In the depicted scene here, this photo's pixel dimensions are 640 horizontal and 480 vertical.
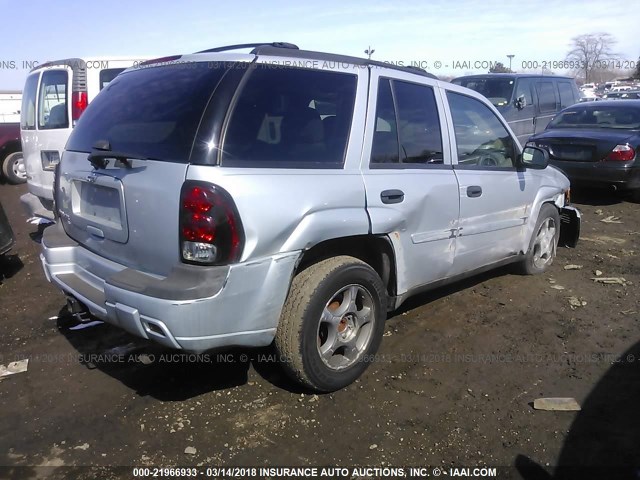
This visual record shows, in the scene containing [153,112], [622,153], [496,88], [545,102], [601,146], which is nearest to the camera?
[153,112]

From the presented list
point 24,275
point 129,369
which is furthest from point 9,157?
point 129,369

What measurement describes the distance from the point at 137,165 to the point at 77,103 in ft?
15.4

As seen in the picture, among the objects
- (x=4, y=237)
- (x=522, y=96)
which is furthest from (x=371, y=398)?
(x=522, y=96)

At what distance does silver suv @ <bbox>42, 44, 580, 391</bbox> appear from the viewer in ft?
8.55

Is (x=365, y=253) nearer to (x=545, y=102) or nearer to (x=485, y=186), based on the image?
(x=485, y=186)

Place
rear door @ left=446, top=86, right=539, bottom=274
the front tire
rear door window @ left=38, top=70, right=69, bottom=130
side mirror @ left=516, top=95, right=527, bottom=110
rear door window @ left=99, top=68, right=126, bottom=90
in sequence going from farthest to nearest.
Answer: side mirror @ left=516, top=95, right=527, bottom=110
rear door window @ left=99, top=68, right=126, bottom=90
rear door window @ left=38, top=70, right=69, bottom=130
rear door @ left=446, top=86, right=539, bottom=274
the front tire

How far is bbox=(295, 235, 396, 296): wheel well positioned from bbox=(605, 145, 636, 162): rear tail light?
6.34m

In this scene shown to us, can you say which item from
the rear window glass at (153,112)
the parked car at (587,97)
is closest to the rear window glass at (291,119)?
the rear window glass at (153,112)

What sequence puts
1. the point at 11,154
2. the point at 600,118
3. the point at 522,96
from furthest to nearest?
the point at 11,154
the point at 522,96
the point at 600,118

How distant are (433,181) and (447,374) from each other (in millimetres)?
1280

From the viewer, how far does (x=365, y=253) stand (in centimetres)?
349

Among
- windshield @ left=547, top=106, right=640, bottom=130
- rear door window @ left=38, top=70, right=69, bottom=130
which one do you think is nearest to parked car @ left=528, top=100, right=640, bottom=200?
windshield @ left=547, top=106, right=640, bottom=130

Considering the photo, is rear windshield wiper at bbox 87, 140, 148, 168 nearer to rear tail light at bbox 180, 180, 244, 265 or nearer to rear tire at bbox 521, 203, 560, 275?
rear tail light at bbox 180, 180, 244, 265

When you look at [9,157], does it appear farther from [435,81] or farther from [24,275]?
[435,81]
